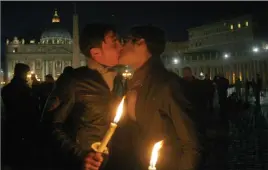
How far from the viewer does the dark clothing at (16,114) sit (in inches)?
282

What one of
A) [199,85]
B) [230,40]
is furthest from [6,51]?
[199,85]

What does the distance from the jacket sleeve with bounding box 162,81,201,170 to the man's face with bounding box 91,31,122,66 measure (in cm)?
76

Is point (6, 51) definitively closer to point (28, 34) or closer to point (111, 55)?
point (28, 34)

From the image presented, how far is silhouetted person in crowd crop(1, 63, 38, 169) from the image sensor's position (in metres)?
7.16

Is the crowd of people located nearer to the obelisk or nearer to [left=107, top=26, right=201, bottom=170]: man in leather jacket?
[left=107, top=26, right=201, bottom=170]: man in leather jacket

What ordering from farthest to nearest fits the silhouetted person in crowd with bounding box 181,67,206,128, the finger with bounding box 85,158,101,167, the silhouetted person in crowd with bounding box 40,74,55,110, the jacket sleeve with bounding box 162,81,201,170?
the silhouetted person in crowd with bounding box 40,74,55,110, the silhouetted person in crowd with bounding box 181,67,206,128, the jacket sleeve with bounding box 162,81,201,170, the finger with bounding box 85,158,101,167

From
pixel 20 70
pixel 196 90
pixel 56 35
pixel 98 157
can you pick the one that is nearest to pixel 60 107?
pixel 98 157

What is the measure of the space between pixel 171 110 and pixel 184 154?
272mm

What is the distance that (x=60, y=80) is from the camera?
3.30m

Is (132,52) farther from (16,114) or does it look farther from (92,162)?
Result: (16,114)

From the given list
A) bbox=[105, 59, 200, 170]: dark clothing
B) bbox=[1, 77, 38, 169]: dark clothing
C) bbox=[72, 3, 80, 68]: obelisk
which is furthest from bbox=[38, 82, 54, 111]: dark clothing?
bbox=[72, 3, 80, 68]: obelisk

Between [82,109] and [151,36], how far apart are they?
2.52ft

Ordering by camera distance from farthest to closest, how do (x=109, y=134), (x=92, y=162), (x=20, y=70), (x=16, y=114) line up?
1. (x=16, y=114)
2. (x=20, y=70)
3. (x=92, y=162)
4. (x=109, y=134)

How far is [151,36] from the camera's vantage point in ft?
9.50
